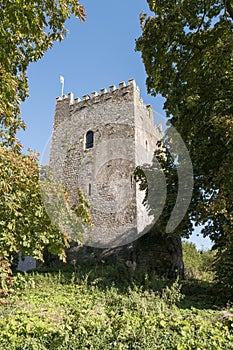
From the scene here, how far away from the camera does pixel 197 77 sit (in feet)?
24.8

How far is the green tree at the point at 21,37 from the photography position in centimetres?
393

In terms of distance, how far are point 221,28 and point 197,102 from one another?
1.97 m

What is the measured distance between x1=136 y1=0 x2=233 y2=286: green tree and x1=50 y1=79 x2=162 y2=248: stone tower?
608cm

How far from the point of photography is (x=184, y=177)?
8.80m

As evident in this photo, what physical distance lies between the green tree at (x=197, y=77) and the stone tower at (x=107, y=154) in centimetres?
608

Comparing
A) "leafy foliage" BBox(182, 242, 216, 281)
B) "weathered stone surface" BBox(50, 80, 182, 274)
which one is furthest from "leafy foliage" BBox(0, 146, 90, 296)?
"leafy foliage" BBox(182, 242, 216, 281)

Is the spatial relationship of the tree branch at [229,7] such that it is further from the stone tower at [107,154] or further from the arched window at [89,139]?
the arched window at [89,139]

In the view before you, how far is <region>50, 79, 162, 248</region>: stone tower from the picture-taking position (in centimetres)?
1475

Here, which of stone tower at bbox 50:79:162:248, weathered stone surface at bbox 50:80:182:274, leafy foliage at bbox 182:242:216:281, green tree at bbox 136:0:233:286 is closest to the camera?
green tree at bbox 136:0:233:286

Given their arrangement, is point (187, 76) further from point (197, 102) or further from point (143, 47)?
point (143, 47)

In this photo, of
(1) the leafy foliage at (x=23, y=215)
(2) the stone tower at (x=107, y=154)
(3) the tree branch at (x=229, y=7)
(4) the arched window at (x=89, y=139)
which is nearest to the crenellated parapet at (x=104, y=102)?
(2) the stone tower at (x=107, y=154)

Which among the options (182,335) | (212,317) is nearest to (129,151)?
(212,317)

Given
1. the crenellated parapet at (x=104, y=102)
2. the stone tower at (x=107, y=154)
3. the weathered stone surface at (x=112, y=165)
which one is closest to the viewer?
the weathered stone surface at (x=112, y=165)

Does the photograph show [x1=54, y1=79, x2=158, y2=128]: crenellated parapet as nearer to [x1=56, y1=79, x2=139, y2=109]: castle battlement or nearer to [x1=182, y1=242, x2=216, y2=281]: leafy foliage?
[x1=56, y1=79, x2=139, y2=109]: castle battlement
